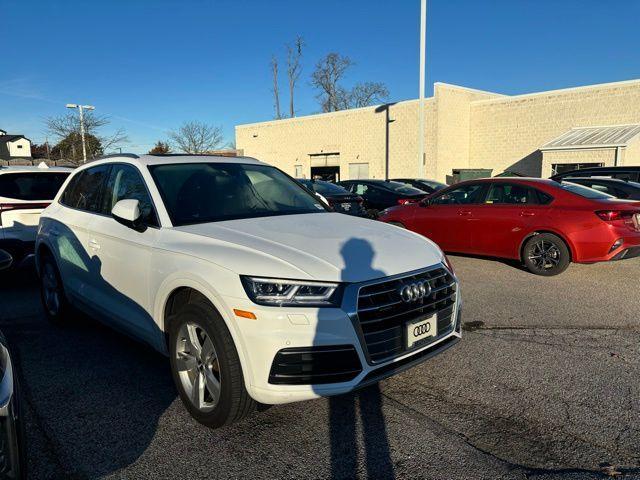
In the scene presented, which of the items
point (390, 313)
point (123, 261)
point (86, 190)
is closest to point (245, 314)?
point (390, 313)

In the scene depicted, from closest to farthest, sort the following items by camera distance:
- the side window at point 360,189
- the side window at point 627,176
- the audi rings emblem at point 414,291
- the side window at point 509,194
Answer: the audi rings emblem at point 414,291 → the side window at point 509,194 → the side window at point 627,176 → the side window at point 360,189

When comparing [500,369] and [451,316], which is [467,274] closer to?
[500,369]

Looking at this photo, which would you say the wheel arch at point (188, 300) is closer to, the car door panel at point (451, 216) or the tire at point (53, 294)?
the tire at point (53, 294)

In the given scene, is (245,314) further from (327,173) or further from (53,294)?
(327,173)

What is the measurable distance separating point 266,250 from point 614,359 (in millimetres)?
3230

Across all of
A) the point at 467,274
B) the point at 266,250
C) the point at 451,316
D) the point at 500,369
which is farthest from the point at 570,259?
the point at 266,250

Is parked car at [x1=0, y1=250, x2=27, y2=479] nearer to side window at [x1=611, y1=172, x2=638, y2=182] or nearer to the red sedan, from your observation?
the red sedan

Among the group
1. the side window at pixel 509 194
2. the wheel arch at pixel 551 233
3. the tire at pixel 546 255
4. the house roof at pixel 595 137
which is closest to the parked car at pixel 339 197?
the side window at pixel 509 194

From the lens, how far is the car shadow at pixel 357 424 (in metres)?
2.74

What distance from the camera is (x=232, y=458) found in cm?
284

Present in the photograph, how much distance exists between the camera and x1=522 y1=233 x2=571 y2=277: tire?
7.35m

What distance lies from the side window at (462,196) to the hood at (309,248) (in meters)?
5.12

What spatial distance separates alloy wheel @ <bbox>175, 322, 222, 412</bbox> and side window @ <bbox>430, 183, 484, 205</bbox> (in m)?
6.43

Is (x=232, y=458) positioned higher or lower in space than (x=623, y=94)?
lower
